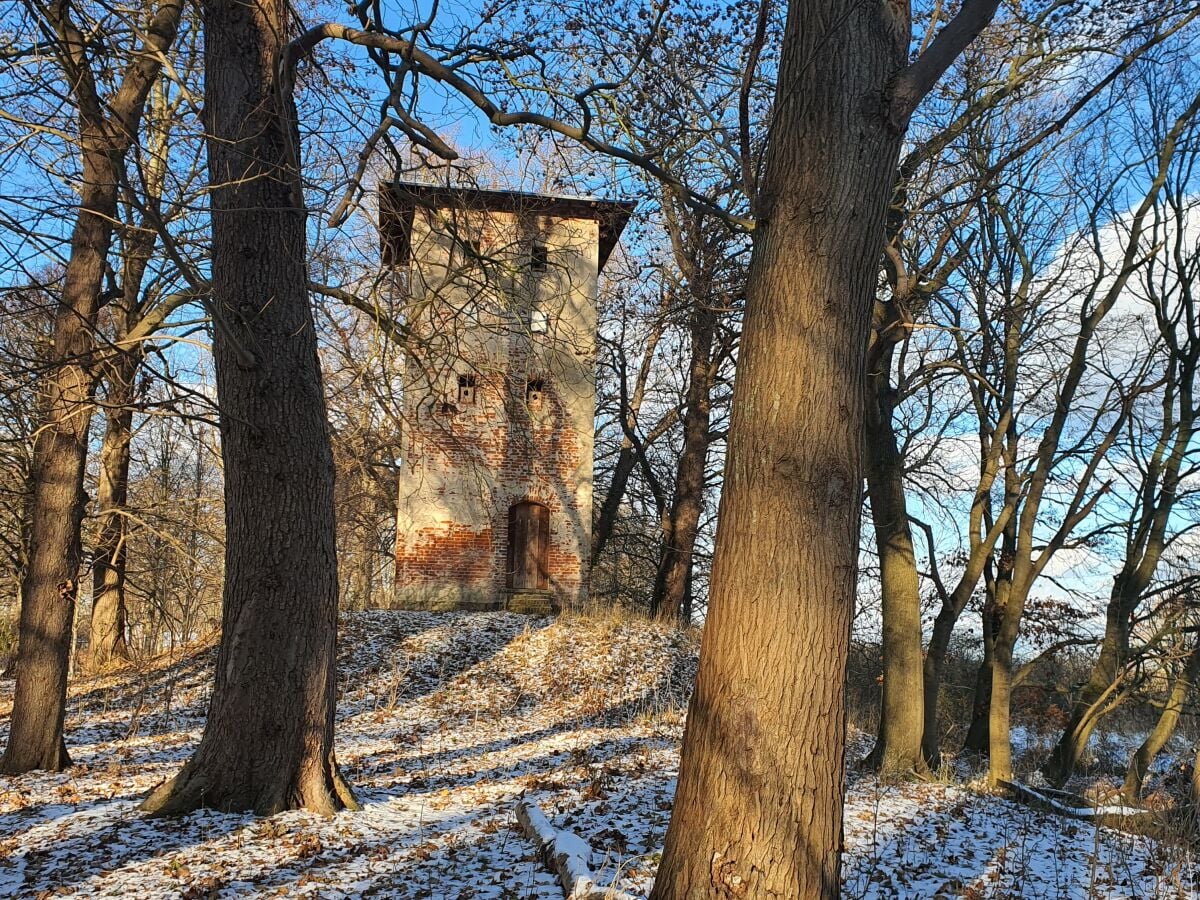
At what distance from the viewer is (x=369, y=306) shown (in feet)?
28.2

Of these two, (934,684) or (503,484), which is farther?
(503,484)

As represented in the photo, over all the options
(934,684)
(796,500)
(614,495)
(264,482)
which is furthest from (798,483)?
(614,495)

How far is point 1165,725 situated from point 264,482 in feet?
43.4

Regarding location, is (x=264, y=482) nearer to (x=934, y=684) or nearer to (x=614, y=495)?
Answer: (x=934, y=684)

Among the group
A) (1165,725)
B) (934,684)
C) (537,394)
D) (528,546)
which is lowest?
(1165,725)

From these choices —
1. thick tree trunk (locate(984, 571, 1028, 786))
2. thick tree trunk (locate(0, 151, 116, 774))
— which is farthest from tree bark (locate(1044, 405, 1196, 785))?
thick tree trunk (locate(0, 151, 116, 774))

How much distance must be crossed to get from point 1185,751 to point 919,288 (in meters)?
12.3

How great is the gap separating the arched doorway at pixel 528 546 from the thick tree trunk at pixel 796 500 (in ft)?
51.3

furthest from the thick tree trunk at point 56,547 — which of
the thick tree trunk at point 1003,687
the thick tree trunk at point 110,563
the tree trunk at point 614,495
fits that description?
the tree trunk at point 614,495

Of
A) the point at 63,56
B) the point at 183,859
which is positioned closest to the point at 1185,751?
the point at 183,859

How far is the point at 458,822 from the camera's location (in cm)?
679

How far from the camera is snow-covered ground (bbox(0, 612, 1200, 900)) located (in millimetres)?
5242

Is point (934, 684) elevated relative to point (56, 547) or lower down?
lower down

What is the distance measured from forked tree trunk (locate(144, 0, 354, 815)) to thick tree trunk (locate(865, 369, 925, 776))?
6.62 meters
